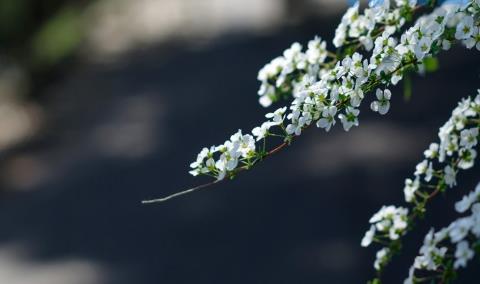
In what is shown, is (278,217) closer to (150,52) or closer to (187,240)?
(187,240)

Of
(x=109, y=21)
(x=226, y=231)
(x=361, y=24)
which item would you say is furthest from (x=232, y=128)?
(x=361, y=24)

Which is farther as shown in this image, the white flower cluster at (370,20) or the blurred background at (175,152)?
the blurred background at (175,152)

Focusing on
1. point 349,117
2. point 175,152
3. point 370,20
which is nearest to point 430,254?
point 349,117

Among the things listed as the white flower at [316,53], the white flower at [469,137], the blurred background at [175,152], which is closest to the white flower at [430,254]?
the white flower at [469,137]

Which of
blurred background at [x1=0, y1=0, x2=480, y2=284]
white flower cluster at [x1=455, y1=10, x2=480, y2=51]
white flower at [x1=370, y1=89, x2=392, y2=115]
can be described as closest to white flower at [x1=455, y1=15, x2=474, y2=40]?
white flower cluster at [x1=455, y1=10, x2=480, y2=51]

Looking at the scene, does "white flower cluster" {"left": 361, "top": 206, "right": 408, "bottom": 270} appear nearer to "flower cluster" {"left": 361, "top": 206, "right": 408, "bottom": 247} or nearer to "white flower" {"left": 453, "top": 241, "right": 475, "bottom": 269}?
"flower cluster" {"left": 361, "top": 206, "right": 408, "bottom": 247}

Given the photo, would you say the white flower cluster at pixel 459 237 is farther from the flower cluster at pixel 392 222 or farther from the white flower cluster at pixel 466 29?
the white flower cluster at pixel 466 29
